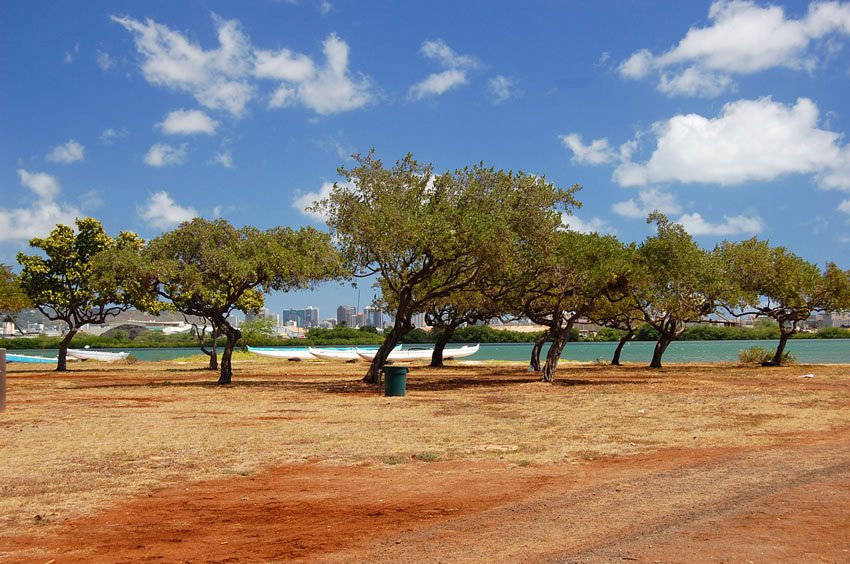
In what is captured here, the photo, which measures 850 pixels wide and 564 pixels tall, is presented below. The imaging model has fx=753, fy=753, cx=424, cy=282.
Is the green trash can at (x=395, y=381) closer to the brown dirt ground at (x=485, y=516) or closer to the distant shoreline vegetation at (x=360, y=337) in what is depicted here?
the brown dirt ground at (x=485, y=516)

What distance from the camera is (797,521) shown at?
22.0ft

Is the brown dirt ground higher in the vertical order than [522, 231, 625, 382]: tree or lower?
lower

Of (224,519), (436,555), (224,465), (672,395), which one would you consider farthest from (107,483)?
(672,395)

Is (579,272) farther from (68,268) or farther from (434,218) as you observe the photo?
(68,268)

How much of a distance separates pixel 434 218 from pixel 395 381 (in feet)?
16.8

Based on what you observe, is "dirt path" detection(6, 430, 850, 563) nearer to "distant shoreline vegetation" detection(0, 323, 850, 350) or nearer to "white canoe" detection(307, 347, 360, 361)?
"white canoe" detection(307, 347, 360, 361)

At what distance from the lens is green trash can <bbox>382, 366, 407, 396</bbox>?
71.7 ft

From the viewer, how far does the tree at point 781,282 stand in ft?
124

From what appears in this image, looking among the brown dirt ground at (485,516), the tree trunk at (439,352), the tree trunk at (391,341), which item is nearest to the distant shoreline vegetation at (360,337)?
the tree trunk at (439,352)

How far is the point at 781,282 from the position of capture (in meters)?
38.1

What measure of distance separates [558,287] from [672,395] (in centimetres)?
701

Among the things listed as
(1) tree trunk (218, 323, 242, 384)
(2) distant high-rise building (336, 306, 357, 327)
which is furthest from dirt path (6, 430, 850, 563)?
(2) distant high-rise building (336, 306, 357, 327)

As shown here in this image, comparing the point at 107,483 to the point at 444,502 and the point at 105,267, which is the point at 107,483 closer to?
the point at 444,502

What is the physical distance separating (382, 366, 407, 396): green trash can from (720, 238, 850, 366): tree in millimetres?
21803
